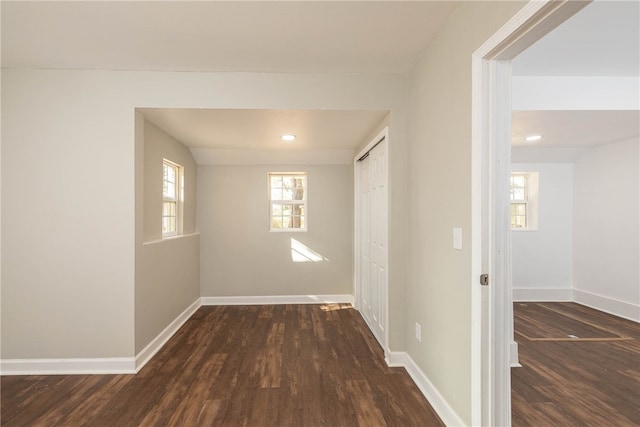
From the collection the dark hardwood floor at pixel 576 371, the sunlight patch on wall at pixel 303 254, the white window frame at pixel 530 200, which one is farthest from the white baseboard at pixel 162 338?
the white window frame at pixel 530 200

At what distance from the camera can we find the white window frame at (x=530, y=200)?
197 inches

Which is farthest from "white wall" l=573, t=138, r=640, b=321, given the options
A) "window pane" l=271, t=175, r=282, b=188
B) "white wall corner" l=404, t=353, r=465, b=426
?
"window pane" l=271, t=175, r=282, b=188

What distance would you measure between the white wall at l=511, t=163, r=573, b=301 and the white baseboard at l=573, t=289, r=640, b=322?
0.16m

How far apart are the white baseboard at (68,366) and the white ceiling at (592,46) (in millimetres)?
4042

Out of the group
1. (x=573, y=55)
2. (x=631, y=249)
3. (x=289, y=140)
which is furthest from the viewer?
(x=631, y=249)

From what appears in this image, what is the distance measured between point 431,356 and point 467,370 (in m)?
0.52

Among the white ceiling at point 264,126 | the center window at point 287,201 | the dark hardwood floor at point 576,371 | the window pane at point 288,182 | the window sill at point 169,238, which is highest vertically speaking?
the white ceiling at point 264,126

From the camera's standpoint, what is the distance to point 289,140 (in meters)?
3.84

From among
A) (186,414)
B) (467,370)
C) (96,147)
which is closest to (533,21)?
(467,370)

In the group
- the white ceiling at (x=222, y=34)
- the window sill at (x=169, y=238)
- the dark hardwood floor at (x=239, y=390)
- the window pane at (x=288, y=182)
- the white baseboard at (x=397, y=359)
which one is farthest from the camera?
the window pane at (x=288, y=182)

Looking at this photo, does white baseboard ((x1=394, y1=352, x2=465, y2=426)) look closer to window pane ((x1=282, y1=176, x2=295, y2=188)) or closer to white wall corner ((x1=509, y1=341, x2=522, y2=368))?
white wall corner ((x1=509, y1=341, x2=522, y2=368))

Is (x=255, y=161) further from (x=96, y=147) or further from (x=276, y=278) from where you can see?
(x=96, y=147)

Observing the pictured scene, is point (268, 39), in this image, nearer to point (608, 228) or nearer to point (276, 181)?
point (276, 181)

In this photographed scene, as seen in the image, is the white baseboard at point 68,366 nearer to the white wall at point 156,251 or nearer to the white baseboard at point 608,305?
the white wall at point 156,251
